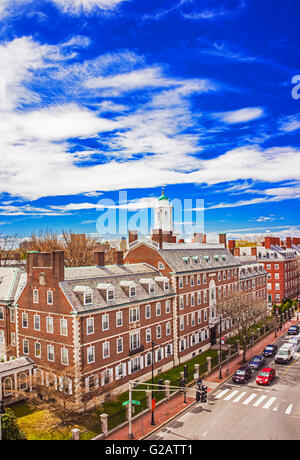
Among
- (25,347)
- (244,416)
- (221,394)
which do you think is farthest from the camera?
(25,347)

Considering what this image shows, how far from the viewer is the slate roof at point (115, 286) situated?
37.8 meters

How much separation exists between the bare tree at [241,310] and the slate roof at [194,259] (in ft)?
19.0

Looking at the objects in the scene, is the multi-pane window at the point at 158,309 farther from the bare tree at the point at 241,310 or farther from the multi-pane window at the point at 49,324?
the multi-pane window at the point at 49,324

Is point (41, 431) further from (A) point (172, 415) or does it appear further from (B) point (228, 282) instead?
(B) point (228, 282)

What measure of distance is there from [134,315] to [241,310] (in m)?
19.0

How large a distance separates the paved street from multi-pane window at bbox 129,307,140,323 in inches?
446

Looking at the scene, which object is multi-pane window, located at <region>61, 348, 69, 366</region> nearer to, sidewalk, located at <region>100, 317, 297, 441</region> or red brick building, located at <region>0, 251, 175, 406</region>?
red brick building, located at <region>0, 251, 175, 406</region>

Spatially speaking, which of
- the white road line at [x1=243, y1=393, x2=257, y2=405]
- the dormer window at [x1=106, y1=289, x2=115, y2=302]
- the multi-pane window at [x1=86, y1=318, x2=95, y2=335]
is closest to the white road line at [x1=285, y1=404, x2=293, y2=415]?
the white road line at [x1=243, y1=393, x2=257, y2=405]

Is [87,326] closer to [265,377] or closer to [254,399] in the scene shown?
[254,399]

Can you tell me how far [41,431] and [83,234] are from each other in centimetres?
7418

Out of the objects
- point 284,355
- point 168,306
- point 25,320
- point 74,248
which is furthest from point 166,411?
point 74,248

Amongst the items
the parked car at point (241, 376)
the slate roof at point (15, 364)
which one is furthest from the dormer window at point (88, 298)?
the parked car at point (241, 376)

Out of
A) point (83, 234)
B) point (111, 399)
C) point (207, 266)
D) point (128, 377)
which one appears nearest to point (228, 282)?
point (207, 266)

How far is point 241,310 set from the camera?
54.4 meters
